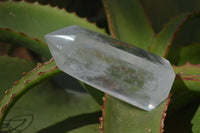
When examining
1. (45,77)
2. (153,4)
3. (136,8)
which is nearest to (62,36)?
(45,77)

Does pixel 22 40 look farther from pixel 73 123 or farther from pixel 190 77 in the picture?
pixel 190 77

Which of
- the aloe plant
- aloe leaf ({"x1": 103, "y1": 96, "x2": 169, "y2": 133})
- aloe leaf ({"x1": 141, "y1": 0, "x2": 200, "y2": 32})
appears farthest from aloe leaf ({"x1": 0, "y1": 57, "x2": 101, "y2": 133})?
aloe leaf ({"x1": 141, "y1": 0, "x2": 200, "y2": 32})

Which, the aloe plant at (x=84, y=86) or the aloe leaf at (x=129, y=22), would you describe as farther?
the aloe leaf at (x=129, y=22)

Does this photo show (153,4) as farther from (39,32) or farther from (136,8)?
(39,32)

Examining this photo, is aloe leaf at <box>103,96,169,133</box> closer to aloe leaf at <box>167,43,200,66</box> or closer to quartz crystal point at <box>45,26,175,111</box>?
quartz crystal point at <box>45,26,175,111</box>

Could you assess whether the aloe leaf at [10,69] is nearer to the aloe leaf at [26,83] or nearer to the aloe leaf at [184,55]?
the aloe leaf at [26,83]

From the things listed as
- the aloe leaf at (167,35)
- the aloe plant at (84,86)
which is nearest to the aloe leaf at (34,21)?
the aloe plant at (84,86)
